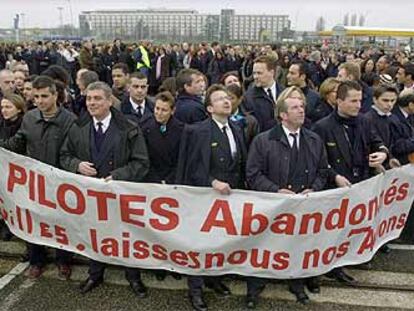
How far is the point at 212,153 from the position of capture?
4363 millimetres

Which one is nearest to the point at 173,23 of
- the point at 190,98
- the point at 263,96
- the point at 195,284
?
the point at 263,96

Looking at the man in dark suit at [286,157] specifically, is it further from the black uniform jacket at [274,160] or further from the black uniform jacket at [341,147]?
the black uniform jacket at [341,147]

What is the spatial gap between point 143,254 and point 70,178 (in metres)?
0.94

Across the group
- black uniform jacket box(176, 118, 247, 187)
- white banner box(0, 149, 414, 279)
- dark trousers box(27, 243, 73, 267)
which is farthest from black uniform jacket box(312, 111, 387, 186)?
dark trousers box(27, 243, 73, 267)

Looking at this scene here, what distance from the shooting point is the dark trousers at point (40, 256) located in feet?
16.2

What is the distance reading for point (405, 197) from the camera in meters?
5.11

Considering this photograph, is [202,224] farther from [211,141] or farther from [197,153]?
[211,141]

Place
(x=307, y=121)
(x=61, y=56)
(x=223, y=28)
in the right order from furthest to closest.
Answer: (x=223, y=28), (x=61, y=56), (x=307, y=121)

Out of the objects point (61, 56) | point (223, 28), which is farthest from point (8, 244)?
point (223, 28)

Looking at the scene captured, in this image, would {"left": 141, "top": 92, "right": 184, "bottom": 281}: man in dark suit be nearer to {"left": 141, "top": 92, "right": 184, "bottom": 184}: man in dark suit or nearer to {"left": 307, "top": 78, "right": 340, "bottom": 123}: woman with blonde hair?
{"left": 141, "top": 92, "right": 184, "bottom": 184}: man in dark suit

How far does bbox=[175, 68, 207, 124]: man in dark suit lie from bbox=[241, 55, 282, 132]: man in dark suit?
1.81 ft

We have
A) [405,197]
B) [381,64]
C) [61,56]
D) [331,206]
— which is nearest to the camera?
[331,206]

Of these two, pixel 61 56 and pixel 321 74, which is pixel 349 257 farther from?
pixel 61 56

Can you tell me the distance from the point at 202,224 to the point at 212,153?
2.02ft
